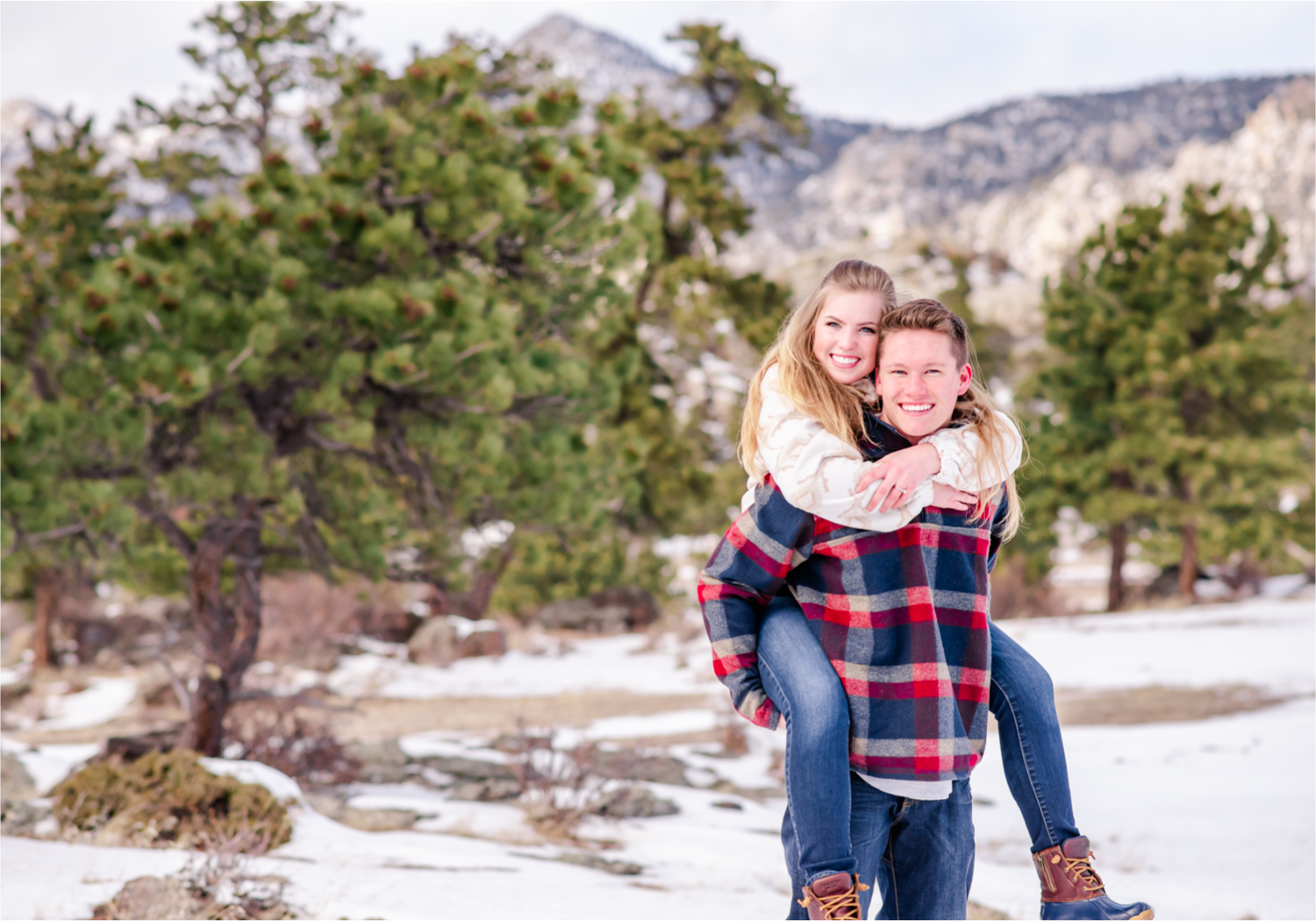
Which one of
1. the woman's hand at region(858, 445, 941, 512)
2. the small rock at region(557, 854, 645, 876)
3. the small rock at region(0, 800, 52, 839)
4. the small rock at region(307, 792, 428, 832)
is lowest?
the small rock at region(307, 792, 428, 832)

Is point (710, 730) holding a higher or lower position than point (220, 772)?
lower

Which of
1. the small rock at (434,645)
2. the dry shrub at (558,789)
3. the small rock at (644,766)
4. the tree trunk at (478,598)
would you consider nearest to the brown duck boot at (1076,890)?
the dry shrub at (558,789)

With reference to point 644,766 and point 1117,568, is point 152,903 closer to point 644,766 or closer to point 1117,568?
point 644,766

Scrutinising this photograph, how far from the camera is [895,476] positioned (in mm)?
2051

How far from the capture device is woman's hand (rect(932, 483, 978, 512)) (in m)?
2.14

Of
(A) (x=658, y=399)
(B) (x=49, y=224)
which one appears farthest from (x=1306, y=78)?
(B) (x=49, y=224)

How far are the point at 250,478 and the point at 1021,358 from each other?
3052 centimetres

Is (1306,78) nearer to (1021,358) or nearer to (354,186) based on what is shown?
(1021,358)

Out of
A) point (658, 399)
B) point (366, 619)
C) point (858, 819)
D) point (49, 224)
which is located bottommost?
point (366, 619)

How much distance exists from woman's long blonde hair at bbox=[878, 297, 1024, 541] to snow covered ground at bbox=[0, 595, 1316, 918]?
2.53 metres

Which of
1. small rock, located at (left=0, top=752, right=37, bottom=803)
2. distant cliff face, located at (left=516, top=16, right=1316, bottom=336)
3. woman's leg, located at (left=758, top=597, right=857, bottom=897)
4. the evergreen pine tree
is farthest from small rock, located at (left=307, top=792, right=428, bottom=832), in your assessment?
distant cliff face, located at (left=516, top=16, right=1316, bottom=336)

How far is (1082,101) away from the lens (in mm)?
124938

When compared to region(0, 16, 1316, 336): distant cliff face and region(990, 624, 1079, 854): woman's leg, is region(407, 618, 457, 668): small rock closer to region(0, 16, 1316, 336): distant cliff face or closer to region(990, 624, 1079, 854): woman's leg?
region(990, 624, 1079, 854): woman's leg

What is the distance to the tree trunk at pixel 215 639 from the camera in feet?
22.3
